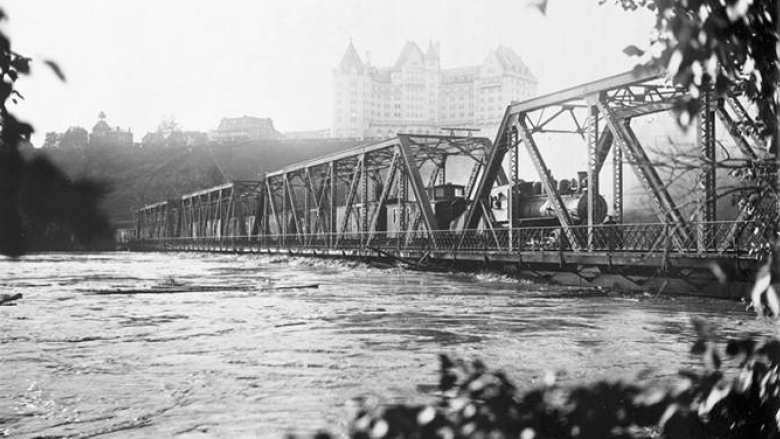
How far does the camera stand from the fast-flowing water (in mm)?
6242

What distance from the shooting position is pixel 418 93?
15288cm

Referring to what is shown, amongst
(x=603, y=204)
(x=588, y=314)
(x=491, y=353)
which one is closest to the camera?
(x=491, y=353)

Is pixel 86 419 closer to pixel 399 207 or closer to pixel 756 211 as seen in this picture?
pixel 756 211

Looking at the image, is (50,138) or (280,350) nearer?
(50,138)

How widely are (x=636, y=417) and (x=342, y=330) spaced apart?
950 centimetres

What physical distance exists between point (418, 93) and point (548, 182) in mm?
134006

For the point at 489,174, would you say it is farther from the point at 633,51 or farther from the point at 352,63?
the point at 352,63

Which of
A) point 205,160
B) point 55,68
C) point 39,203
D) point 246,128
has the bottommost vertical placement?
point 39,203

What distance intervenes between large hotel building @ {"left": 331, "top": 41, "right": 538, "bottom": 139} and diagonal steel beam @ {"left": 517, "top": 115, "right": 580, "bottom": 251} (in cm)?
11459

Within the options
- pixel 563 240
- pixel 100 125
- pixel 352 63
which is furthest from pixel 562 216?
pixel 352 63

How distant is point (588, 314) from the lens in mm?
14156

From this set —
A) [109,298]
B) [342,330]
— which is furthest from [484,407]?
[109,298]

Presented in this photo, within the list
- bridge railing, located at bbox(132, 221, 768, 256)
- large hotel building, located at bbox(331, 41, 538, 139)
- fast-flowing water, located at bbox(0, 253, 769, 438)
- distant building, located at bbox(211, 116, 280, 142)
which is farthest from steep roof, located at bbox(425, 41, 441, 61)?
fast-flowing water, located at bbox(0, 253, 769, 438)

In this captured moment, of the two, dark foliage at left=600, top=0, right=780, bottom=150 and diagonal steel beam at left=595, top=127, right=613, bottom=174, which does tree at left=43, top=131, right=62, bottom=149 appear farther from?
diagonal steel beam at left=595, top=127, right=613, bottom=174
